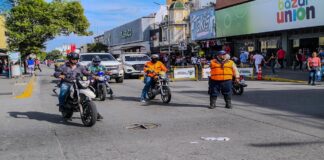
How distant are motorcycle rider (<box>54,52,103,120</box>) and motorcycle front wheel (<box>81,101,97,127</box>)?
0.72 m

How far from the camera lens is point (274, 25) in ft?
121

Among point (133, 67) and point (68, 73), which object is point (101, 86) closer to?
point (68, 73)

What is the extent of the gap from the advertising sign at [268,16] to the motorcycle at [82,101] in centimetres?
2530

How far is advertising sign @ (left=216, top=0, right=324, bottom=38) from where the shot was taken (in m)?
32.0

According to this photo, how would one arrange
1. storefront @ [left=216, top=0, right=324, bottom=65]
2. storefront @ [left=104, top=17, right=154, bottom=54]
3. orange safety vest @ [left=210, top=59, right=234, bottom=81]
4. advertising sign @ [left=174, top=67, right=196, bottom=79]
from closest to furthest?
orange safety vest @ [left=210, top=59, right=234, bottom=81]
advertising sign @ [left=174, top=67, right=196, bottom=79]
storefront @ [left=216, top=0, right=324, bottom=65]
storefront @ [left=104, top=17, right=154, bottom=54]

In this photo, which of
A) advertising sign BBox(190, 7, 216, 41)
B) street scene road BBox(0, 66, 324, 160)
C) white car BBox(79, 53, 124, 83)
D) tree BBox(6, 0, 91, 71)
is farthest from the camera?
advertising sign BBox(190, 7, 216, 41)

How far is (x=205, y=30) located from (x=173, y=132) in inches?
1719

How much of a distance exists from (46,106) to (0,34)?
154 feet

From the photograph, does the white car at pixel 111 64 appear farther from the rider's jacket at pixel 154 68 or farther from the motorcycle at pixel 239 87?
the rider's jacket at pixel 154 68

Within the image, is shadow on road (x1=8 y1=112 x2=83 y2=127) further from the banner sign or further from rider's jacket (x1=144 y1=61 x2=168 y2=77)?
the banner sign

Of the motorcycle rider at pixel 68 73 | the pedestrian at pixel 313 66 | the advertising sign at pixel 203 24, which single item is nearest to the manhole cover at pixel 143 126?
the motorcycle rider at pixel 68 73

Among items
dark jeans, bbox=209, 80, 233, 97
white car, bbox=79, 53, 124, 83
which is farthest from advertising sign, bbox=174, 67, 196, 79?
dark jeans, bbox=209, 80, 233, 97

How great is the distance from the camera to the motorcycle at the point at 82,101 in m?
9.06

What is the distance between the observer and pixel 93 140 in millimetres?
7723
